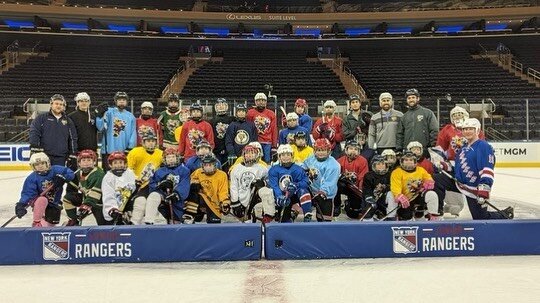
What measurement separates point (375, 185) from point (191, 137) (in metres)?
2.44

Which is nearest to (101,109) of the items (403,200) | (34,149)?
(34,149)

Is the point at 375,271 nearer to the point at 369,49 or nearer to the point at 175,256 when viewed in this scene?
the point at 175,256

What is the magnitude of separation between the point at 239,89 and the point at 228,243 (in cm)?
1654

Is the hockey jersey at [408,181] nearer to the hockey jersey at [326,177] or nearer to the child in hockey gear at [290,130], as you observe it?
the hockey jersey at [326,177]

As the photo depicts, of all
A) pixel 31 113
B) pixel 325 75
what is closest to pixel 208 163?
pixel 31 113

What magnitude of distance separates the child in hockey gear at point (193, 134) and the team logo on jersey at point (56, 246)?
237 centimetres

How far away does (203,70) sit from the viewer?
73.6ft

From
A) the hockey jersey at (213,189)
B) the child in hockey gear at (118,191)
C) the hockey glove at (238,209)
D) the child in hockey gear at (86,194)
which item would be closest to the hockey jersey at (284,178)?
the hockey glove at (238,209)

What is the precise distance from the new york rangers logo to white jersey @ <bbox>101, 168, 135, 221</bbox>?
2.74m

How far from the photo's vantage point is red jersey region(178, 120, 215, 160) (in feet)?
20.8

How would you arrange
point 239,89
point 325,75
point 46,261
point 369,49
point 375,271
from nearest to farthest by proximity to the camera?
point 375,271
point 46,261
point 239,89
point 325,75
point 369,49

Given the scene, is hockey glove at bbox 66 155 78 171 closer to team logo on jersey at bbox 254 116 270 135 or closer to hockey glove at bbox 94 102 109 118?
hockey glove at bbox 94 102 109 118

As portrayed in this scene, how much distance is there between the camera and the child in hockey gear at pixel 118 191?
494 centimetres

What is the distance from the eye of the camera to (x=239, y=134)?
21.0ft
